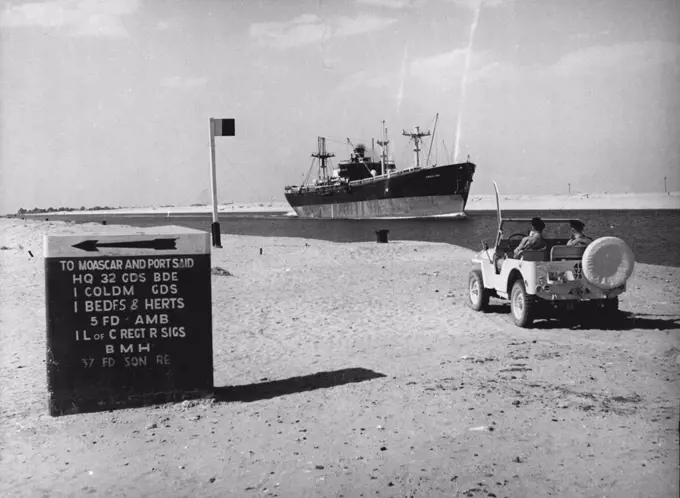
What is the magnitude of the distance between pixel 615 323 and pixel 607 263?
64.5 inches

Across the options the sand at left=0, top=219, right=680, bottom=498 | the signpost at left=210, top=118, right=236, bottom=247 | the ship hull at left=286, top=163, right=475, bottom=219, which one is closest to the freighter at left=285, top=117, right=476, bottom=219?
the ship hull at left=286, top=163, right=475, bottom=219

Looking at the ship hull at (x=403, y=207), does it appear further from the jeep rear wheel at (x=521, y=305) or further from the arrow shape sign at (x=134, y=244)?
the arrow shape sign at (x=134, y=244)

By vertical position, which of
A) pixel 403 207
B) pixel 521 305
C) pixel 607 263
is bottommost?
pixel 521 305

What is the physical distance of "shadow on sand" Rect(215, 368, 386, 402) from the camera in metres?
6.32

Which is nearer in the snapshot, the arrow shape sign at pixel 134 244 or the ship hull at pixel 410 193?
the arrow shape sign at pixel 134 244

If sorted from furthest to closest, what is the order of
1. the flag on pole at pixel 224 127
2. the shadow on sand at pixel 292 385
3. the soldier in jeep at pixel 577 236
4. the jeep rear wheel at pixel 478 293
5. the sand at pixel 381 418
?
the flag on pole at pixel 224 127
the jeep rear wheel at pixel 478 293
the soldier in jeep at pixel 577 236
the shadow on sand at pixel 292 385
the sand at pixel 381 418

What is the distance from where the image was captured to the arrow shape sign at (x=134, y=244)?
219 inches

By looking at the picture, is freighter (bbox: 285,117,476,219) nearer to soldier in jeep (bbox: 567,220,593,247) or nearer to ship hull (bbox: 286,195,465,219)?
ship hull (bbox: 286,195,465,219)

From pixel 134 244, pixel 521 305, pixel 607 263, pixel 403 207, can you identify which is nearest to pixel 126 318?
pixel 134 244

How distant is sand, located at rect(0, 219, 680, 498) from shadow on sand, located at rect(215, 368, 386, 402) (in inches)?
1.2

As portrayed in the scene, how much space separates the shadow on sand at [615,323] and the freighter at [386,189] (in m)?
62.0

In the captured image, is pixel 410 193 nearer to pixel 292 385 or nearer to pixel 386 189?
pixel 386 189

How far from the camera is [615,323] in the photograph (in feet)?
32.0

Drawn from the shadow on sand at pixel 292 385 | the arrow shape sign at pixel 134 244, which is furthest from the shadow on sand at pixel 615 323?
the arrow shape sign at pixel 134 244
